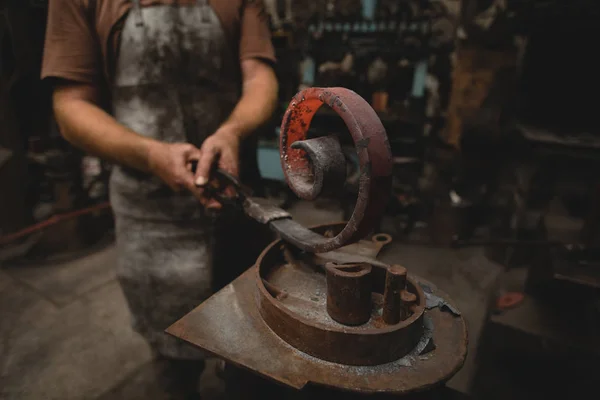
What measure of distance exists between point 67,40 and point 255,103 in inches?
31.4

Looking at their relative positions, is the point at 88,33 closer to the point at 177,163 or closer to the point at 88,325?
the point at 177,163

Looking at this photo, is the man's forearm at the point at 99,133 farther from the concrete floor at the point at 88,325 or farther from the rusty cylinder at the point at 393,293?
the concrete floor at the point at 88,325

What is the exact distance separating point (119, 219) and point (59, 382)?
120cm

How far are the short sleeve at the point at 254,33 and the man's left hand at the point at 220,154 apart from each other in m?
0.47

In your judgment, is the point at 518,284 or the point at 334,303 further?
the point at 518,284

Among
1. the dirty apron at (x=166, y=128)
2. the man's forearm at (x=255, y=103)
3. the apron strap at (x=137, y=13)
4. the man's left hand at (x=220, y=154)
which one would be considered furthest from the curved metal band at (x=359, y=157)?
the apron strap at (x=137, y=13)

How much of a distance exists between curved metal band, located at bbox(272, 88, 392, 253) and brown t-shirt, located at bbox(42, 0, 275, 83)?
1054 millimetres

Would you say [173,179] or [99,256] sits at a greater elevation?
[173,179]

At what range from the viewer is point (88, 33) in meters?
1.67

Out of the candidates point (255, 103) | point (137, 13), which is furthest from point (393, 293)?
point (137, 13)

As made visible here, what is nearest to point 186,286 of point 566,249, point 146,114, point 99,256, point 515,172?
point 146,114

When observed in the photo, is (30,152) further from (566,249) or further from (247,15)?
(566,249)

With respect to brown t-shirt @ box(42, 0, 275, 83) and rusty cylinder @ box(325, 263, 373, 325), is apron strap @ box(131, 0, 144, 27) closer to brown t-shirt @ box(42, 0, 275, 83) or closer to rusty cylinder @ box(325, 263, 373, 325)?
brown t-shirt @ box(42, 0, 275, 83)

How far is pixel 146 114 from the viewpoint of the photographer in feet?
5.80
